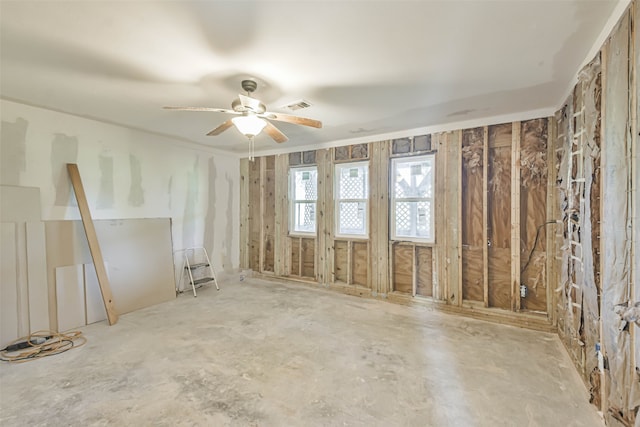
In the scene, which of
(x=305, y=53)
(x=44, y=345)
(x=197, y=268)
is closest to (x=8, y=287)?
(x=44, y=345)

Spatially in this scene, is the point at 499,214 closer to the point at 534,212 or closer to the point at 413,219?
the point at 534,212

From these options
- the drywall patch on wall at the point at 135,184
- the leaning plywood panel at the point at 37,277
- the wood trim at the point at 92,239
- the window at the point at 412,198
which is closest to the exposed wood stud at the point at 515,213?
the window at the point at 412,198

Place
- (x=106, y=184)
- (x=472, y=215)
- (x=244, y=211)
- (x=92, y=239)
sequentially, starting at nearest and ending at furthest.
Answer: (x=92, y=239), (x=472, y=215), (x=106, y=184), (x=244, y=211)

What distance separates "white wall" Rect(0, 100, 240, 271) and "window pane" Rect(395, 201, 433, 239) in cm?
330

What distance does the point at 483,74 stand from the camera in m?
2.31

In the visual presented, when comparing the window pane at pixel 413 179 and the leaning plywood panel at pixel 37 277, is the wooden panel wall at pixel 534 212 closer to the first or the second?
the window pane at pixel 413 179

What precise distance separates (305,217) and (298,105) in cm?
241

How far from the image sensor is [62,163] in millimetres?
3303

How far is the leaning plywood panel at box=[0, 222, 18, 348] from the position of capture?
272 centimetres

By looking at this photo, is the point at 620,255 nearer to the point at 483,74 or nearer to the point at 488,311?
the point at 483,74

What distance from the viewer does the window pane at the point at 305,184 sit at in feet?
16.2

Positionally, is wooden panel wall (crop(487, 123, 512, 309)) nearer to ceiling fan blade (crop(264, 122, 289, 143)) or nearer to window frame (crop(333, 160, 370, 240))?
window frame (crop(333, 160, 370, 240))

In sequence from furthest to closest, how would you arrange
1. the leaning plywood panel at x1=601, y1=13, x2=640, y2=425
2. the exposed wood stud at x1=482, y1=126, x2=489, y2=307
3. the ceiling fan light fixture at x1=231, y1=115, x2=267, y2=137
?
the exposed wood stud at x1=482, y1=126, x2=489, y2=307, the ceiling fan light fixture at x1=231, y1=115, x2=267, y2=137, the leaning plywood panel at x1=601, y1=13, x2=640, y2=425

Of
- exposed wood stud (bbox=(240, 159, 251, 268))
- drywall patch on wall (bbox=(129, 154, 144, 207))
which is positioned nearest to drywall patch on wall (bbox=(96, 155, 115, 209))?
drywall patch on wall (bbox=(129, 154, 144, 207))
